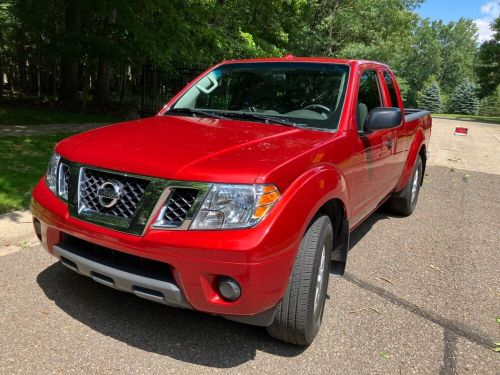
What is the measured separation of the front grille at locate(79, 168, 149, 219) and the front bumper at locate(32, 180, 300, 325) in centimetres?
11

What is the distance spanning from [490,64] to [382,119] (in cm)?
4819

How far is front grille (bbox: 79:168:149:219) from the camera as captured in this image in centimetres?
256

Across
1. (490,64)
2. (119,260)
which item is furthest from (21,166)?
(490,64)

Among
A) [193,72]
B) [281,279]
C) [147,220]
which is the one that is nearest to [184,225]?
[147,220]

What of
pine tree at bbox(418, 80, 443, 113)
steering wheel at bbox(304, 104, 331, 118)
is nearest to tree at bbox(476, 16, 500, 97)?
pine tree at bbox(418, 80, 443, 113)

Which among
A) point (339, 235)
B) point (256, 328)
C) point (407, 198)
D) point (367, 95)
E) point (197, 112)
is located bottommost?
point (256, 328)

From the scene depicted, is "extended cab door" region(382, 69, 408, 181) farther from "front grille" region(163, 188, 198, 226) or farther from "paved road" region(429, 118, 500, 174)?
"paved road" region(429, 118, 500, 174)

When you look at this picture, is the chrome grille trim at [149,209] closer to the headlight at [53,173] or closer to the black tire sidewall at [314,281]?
Answer: the headlight at [53,173]

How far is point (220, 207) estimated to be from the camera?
7.94ft

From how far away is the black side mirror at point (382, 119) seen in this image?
3590 millimetres

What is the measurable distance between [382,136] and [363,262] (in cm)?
120

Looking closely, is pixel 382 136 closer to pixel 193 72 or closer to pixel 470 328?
pixel 470 328

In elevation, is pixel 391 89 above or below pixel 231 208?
above

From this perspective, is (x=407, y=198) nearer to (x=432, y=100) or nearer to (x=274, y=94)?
(x=274, y=94)
